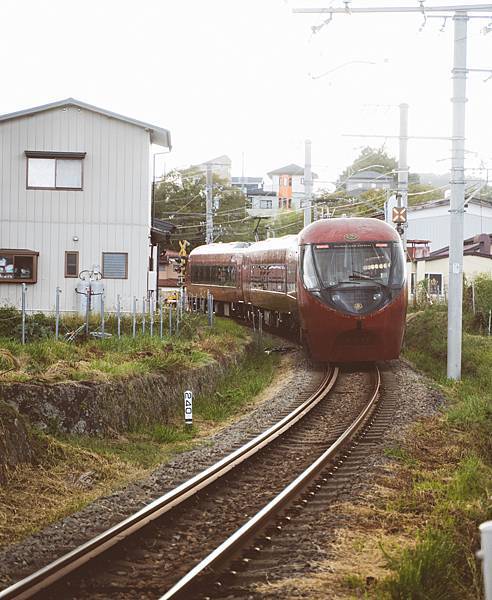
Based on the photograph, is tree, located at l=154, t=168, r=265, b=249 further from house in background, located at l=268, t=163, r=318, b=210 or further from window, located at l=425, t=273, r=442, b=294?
house in background, located at l=268, t=163, r=318, b=210

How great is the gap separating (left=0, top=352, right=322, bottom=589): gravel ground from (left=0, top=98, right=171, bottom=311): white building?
977 centimetres

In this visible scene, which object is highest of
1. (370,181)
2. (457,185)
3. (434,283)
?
(370,181)

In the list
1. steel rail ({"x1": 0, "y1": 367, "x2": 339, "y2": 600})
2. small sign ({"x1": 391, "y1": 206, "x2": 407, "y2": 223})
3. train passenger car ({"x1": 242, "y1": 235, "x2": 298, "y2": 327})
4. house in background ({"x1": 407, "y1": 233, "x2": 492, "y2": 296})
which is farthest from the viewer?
house in background ({"x1": 407, "y1": 233, "x2": 492, "y2": 296})

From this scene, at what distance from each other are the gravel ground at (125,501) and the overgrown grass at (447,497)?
2433 millimetres

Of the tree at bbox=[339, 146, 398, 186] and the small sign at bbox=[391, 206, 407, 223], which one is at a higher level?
the tree at bbox=[339, 146, 398, 186]

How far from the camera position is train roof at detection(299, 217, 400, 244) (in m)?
20.8

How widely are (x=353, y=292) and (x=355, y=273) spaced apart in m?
0.43

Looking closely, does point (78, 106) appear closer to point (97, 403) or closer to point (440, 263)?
point (97, 403)

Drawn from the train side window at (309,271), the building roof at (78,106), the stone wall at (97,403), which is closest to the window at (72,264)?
the building roof at (78,106)

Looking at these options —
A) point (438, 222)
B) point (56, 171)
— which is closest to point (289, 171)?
point (438, 222)

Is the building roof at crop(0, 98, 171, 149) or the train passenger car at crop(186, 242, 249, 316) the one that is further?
the train passenger car at crop(186, 242, 249, 316)

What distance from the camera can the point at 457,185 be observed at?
1953 centimetres

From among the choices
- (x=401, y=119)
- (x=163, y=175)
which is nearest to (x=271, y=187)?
(x=163, y=175)

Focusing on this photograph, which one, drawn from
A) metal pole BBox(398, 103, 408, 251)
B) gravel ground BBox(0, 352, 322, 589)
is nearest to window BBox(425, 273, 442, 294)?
metal pole BBox(398, 103, 408, 251)
